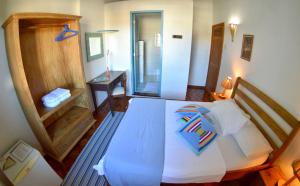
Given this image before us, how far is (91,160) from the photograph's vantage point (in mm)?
2012

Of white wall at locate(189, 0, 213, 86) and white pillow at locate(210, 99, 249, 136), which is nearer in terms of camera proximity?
white pillow at locate(210, 99, 249, 136)

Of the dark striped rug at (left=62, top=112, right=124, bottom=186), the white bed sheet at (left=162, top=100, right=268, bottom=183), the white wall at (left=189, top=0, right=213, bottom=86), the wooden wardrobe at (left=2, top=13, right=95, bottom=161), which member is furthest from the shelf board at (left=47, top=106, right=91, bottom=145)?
the white wall at (left=189, top=0, right=213, bottom=86)

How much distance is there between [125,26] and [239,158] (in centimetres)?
328

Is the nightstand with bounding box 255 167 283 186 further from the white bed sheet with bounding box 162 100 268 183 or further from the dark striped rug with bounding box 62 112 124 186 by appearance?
the dark striped rug with bounding box 62 112 124 186

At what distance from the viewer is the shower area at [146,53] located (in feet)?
12.0

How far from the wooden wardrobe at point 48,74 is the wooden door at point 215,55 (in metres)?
2.94

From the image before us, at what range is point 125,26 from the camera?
11.0 ft

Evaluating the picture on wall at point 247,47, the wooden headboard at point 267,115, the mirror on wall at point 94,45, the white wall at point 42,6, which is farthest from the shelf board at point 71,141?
the picture on wall at point 247,47

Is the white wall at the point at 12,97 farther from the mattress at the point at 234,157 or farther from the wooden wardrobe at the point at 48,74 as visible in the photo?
the mattress at the point at 234,157

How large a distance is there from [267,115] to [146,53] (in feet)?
10.5

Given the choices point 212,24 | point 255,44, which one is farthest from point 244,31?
point 212,24

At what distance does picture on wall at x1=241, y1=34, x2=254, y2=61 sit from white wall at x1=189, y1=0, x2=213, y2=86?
1877 millimetres

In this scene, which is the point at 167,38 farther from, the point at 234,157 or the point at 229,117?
the point at 234,157

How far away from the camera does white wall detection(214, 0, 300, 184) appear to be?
1349 millimetres
